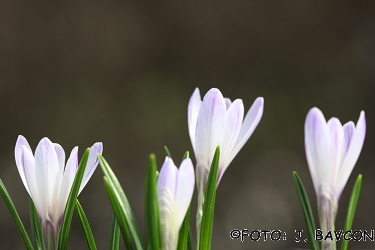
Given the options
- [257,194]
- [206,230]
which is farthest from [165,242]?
[257,194]

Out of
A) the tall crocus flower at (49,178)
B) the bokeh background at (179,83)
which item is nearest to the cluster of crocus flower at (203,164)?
the tall crocus flower at (49,178)

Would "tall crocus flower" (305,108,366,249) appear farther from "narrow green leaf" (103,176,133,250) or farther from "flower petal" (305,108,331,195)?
"narrow green leaf" (103,176,133,250)

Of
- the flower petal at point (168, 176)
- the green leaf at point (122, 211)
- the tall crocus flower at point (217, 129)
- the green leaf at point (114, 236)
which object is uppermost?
the tall crocus flower at point (217, 129)

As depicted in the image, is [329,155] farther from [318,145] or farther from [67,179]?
[67,179]

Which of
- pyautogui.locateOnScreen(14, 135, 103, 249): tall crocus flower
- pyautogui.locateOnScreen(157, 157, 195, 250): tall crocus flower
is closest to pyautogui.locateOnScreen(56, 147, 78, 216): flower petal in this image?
pyautogui.locateOnScreen(14, 135, 103, 249): tall crocus flower

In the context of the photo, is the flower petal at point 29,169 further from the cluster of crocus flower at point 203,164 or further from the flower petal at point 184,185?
the flower petal at point 184,185

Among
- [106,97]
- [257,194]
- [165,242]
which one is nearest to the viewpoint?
[165,242]

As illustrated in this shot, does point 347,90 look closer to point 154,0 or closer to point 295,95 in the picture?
point 295,95
